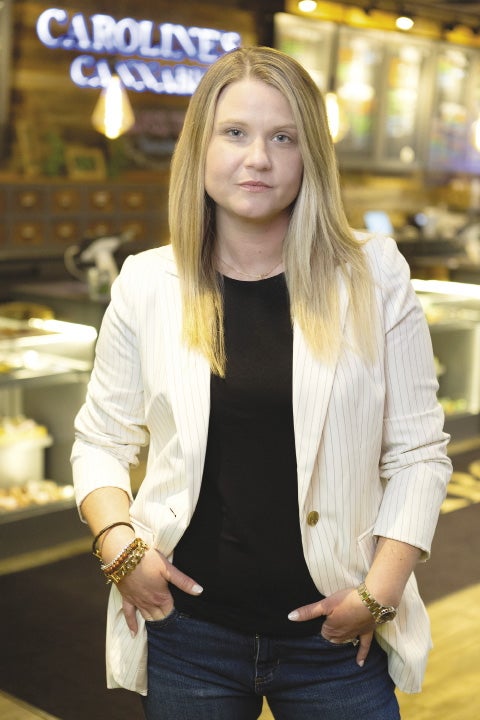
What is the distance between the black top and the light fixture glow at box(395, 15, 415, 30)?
8.17 m

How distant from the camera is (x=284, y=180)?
1.51 metres

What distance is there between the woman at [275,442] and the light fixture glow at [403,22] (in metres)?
8.04

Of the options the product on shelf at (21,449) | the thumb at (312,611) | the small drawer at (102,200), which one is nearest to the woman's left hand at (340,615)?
the thumb at (312,611)

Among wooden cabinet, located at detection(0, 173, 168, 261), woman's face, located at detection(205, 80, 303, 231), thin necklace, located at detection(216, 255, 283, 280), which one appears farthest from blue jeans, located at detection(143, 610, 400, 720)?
wooden cabinet, located at detection(0, 173, 168, 261)

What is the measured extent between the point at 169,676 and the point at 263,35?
7.32 meters

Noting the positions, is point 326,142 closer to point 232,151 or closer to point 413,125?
point 232,151


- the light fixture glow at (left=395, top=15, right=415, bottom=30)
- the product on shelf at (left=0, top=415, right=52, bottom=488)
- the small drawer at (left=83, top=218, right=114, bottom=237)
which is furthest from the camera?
the light fixture glow at (left=395, top=15, right=415, bottom=30)

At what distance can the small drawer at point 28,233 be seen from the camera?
673 centimetres

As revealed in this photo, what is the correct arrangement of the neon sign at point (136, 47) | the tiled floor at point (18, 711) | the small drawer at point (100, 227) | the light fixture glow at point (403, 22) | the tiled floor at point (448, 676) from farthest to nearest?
the light fixture glow at point (403, 22) < the small drawer at point (100, 227) < the neon sign at point (136, 47) < the tiled floor at point (448, 676) < the tiled floor at point (18, 711)

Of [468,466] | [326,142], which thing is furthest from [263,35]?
[326,142]

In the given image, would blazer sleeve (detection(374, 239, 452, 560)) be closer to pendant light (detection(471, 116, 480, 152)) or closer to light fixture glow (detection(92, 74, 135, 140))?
light fixture glow (detection(92, 74, 135, 140))

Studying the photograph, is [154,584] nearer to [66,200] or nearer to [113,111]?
[113,111]

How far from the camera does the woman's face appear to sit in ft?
4.89

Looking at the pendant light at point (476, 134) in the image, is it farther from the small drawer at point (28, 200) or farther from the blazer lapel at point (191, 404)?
the blazer lapel at point (191, 404)
